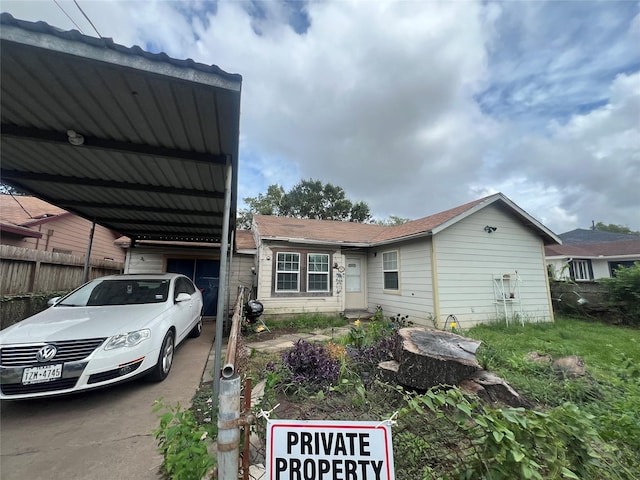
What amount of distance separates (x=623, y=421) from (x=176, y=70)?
438 cm

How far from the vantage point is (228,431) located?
1.17 metres

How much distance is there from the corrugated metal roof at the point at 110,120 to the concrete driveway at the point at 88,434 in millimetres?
3095

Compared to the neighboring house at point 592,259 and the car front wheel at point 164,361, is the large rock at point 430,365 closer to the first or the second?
the car front wheel at point 164,361

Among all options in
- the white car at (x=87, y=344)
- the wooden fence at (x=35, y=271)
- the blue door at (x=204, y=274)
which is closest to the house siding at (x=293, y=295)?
the blue door at (x=204, y=274)

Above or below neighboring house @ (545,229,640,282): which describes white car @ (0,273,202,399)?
below

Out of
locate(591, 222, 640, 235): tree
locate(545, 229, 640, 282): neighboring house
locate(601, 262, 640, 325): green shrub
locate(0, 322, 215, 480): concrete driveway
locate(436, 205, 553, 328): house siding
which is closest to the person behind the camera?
locate(0, 322, 215, 480): concrete driveway

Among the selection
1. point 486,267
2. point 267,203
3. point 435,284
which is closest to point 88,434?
point 435,284

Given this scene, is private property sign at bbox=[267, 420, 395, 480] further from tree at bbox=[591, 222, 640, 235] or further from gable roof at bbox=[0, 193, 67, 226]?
tree at bbox=[591, 222, 640, 235]

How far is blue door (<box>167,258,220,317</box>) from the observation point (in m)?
9.41

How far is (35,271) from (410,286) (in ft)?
32.0

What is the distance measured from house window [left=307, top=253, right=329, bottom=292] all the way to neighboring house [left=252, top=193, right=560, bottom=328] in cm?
4

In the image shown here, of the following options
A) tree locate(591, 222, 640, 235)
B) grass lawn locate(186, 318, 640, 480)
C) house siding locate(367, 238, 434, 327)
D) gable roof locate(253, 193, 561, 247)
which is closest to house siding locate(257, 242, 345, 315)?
gable roof locate(253, 193, 561, 247)

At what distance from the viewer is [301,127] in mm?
12336

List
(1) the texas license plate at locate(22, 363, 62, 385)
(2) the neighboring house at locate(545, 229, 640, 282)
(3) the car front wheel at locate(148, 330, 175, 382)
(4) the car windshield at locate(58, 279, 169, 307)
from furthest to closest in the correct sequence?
(2) the neighboring house at locate(545, 229, 640, 282)
(4) the car windshield at locate(58, 279, 169, 307)
(3) the car front wheel at locate(148, 330, 175, 382)
(1) the texas license plate at locate(22, 363, 62, 385)
